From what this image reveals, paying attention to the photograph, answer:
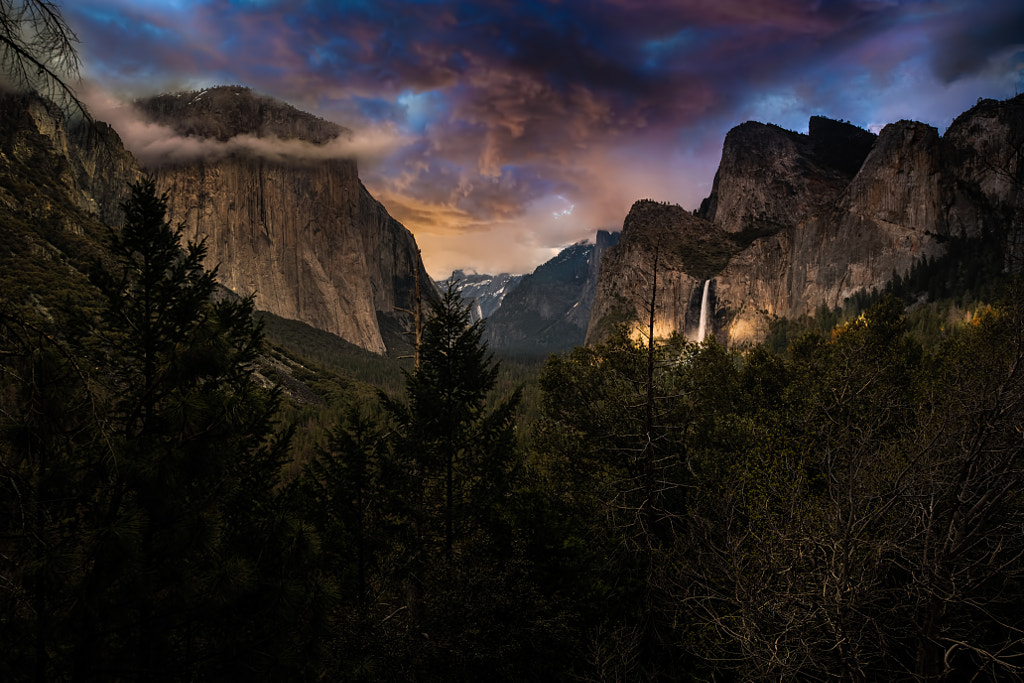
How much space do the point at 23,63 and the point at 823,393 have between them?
21663 millimetres

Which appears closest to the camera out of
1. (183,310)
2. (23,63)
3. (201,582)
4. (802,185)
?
(23,63)

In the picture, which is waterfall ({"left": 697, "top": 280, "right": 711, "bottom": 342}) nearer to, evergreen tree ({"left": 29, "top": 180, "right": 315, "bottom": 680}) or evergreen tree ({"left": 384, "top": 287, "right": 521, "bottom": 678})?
evergreen tree ({"left": 384, "top": 287, "right": 521, "bottom": 678})

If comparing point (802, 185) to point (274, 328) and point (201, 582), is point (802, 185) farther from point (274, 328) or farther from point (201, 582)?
point (201, 582)

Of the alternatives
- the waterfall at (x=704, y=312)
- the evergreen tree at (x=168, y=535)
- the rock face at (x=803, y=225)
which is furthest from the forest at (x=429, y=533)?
the waterfall at (x=704, y=312)

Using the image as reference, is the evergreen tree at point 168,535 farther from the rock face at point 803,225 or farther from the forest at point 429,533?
the rock face at point 803,225

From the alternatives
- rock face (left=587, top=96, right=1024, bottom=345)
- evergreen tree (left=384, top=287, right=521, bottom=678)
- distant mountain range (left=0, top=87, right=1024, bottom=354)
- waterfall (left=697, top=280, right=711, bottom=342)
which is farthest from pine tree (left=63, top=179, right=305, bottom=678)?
waterfall (left=697, top=280, right=711, bottom=342)

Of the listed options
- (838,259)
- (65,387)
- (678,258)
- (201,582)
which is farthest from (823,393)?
(678,258)

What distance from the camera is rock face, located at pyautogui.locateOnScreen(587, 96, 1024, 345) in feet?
358

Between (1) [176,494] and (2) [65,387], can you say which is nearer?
(2) [65,387]

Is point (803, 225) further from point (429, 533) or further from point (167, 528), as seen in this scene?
point (167, 528)

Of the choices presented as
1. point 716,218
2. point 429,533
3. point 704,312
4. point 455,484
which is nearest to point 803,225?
point 704,312

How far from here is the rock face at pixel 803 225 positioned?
109125mm

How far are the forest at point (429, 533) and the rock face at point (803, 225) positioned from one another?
45687 millimetres

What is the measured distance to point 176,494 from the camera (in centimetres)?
690
